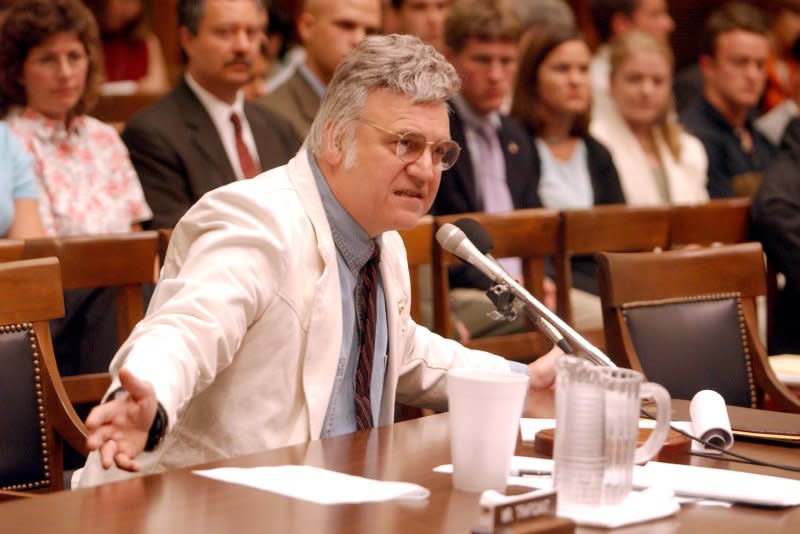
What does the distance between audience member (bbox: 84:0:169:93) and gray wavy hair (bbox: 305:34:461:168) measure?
11.7ft

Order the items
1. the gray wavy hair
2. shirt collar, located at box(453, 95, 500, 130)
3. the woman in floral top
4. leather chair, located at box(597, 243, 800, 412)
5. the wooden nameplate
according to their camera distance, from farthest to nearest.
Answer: shirt collar, located at box(453, 95, 500, 130), the woman in floral top, leather chair, located at box(597, 243, 800, 412), the gray wavy hair, the wooden nameplate

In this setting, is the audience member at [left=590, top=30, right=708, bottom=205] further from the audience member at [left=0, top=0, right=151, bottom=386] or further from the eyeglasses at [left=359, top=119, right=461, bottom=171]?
the eyeglasses at [left=359, top=119, right=461, bottom=171]

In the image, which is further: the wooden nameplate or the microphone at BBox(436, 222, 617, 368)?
the microphone at BBox(436, 222, 617, 368)

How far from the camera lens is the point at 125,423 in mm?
1601

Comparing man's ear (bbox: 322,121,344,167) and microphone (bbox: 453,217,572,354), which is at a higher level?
man's ear (bbox: 322,121,344,167)

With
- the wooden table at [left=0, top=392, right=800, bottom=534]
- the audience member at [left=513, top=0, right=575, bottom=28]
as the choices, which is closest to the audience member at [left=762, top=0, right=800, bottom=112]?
the audience member at [left=513, top=0, right=575, bottom=28]

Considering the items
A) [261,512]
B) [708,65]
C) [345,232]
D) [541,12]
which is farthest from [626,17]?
[261,512]

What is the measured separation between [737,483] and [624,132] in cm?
387

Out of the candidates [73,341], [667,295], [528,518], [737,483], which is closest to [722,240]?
[667,295]

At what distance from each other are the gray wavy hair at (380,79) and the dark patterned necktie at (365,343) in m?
0.21

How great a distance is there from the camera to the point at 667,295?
2.84 metres

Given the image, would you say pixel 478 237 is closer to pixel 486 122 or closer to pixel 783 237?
pixel 783 237

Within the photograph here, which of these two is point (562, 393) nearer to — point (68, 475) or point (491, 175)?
point (68, 475)

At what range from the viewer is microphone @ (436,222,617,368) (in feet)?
5.99
